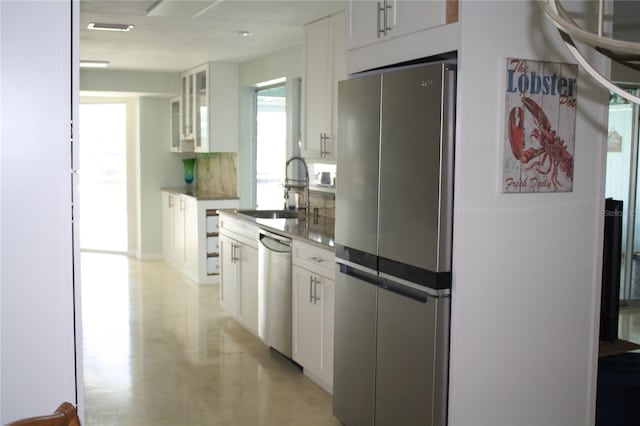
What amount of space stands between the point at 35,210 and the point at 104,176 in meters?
7.53

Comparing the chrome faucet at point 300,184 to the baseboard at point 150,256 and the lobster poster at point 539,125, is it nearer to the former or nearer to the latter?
the lobster poster at point 539,125

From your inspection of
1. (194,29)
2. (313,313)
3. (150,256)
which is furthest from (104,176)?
(313,313)

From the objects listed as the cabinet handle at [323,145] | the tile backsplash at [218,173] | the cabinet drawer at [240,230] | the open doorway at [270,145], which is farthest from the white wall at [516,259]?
the tile backsplash at [218,173]

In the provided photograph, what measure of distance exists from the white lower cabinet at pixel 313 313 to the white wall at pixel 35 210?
1.88 m

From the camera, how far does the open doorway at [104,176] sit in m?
9.27

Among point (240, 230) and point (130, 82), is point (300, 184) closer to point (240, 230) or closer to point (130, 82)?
point (240, 230)

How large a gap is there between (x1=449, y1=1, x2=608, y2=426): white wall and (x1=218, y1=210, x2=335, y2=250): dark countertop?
1245mm

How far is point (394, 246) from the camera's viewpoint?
2.95m

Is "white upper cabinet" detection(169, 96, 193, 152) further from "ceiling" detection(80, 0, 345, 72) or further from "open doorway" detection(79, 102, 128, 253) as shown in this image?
"ceiling" detection(80, 0, 345, 72)

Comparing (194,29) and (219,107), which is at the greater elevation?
(194,29)

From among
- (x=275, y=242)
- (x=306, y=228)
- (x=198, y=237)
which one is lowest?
(x=198, y=237)

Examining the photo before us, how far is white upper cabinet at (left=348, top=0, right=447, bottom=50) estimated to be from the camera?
276 centimetres

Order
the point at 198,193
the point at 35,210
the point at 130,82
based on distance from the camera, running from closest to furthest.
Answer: the point at 35,210, the point at 198,193, the point at 130,82

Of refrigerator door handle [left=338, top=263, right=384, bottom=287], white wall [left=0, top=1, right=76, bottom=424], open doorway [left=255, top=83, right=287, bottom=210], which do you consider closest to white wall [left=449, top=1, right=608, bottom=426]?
refrigerator door handle [left=338, top=263, right=384, bottom=287]
